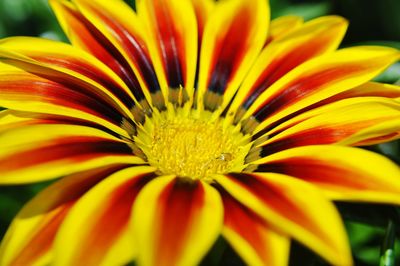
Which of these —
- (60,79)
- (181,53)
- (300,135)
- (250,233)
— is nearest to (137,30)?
(181,53)

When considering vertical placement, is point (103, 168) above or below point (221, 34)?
below

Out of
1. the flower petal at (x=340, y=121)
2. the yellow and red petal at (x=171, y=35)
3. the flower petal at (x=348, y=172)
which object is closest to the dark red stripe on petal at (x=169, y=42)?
the yellow and red petal at (x=171, y=35)

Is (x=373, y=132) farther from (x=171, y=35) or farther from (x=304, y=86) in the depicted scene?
(x=171, y=35)

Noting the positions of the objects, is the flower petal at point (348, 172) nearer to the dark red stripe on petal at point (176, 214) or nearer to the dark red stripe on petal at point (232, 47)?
the dark red stripe on petal at point (176, 214)

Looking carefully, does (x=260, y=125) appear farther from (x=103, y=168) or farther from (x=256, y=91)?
(x=103, y=168)

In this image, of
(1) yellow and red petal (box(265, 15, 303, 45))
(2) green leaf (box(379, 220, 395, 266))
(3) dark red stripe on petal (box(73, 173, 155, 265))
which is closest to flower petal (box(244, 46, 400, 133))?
(1) yellow and red petal (box(265, 15, 303, 45))
